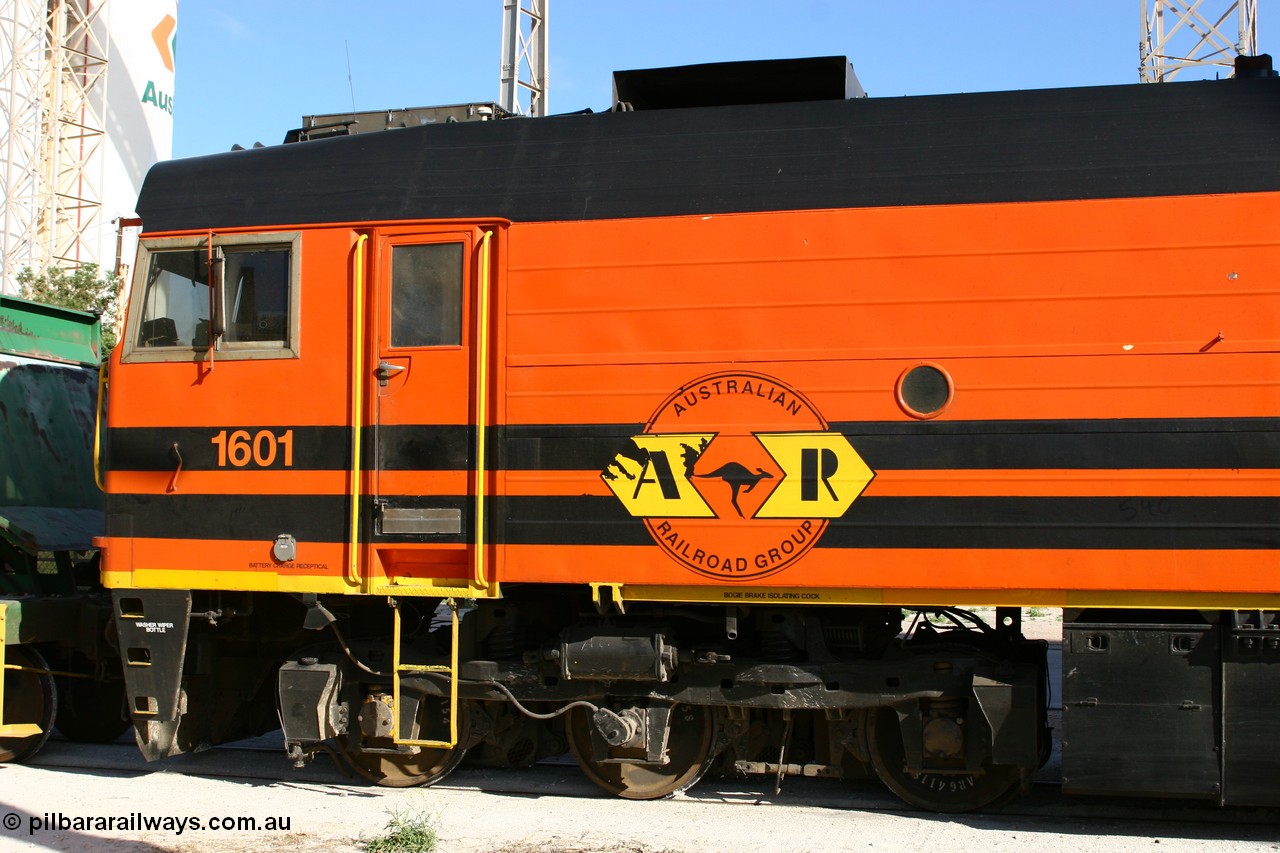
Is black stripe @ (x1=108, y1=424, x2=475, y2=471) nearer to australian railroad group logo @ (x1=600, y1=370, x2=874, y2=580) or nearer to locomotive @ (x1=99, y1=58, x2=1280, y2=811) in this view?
locomotive @ (x1=99, y1=58, x2=1280, y2=811)

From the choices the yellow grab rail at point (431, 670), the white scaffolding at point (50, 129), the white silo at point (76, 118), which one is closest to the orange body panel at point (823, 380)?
the yellow grab rail at point (431, 670)

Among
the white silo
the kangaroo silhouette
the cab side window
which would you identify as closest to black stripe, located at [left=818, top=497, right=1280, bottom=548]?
the kangaroo silhouette

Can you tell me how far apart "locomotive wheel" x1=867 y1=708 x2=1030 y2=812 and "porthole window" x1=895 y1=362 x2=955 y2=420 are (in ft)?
5.69

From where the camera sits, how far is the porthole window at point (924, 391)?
211 inches

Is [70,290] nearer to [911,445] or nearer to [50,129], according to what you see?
[50,129]

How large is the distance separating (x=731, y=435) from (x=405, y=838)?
8.45 feet

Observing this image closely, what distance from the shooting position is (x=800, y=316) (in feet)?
18.2

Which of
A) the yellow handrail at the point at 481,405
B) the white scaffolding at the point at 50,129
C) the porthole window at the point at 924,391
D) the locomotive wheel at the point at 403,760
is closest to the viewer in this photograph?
the porthole window at the point at 924,391

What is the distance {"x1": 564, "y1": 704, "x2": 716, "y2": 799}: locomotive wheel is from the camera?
615 cm

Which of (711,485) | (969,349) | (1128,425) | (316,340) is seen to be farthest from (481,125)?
(1128,425)

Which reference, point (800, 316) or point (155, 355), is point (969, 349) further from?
point (155, 355)

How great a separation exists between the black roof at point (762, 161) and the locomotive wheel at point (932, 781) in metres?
2.87

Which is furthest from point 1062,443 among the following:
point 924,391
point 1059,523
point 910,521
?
point 910,521

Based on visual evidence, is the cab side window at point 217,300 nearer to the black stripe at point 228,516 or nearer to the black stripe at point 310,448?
the black stripe at point 310,448
